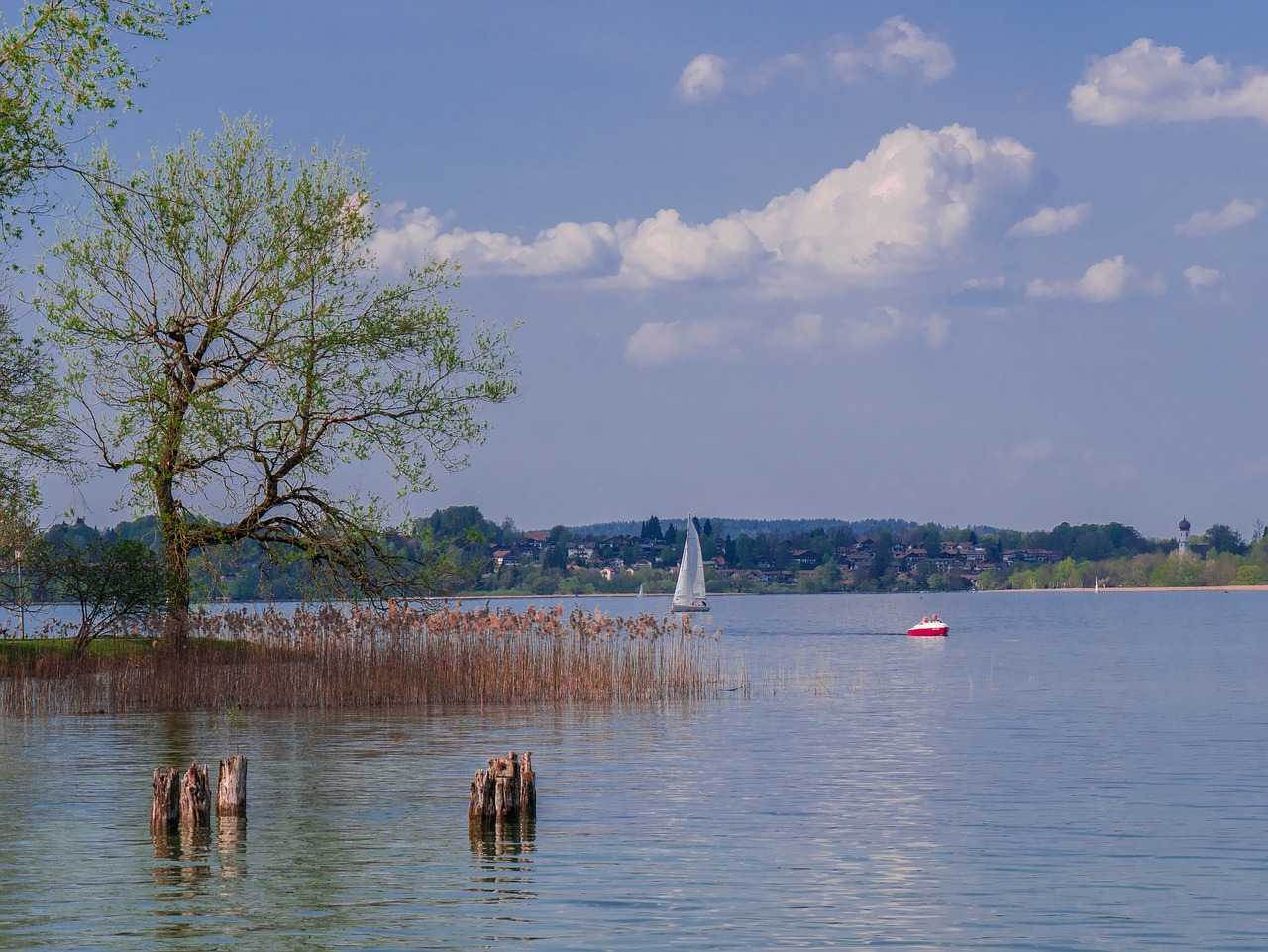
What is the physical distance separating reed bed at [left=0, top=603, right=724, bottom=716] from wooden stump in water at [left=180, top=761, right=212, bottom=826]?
A: 15925mm

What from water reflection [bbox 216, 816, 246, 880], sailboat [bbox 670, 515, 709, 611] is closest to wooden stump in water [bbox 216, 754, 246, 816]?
water reflection [bbox 216, 816, 246, 880]

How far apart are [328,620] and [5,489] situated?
9.15 metres

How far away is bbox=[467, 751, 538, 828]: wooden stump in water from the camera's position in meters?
20.0

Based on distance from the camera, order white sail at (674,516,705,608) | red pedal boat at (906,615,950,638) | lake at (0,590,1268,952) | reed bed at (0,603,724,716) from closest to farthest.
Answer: lake at (0,590,1268,952), reed bed at (0,603,724,716), red pedal boat at (906,615,950,638), white sail at (674,516,705,608)

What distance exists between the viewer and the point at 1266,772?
2781 centimetres

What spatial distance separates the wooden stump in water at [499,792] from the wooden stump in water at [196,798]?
323 centimetres

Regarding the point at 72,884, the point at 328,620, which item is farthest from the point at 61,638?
the point at 72,884

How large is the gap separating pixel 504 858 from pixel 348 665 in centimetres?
1863

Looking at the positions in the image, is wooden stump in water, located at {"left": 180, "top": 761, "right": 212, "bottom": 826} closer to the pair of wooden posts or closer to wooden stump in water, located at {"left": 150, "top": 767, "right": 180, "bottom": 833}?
the pair of wooden posts

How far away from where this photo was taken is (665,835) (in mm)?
20000

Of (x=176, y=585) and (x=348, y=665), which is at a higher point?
(x=176, y=585)

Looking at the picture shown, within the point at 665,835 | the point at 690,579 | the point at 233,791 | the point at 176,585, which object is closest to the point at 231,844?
the point at 233,791

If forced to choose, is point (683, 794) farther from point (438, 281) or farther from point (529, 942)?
point (438, 281)

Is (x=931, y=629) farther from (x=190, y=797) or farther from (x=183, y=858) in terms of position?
(x=183, y=858)
